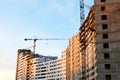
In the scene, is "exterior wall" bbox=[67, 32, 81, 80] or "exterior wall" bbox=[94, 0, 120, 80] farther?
"exterior wall" bbox=[67, 32, 81, 80]

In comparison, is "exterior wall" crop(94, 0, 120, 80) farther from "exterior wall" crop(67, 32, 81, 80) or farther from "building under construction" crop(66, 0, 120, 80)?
"exterior wall" crop(67, 32, 81, 80)

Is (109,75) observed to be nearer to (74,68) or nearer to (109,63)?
(109,63)

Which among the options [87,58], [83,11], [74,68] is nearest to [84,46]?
[87,58]

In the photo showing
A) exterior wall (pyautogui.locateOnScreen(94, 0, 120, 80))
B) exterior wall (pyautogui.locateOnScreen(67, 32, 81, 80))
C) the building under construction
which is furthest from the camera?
exterior wall (pyautogui.locateOnScreen(67, 32, 81, 80))

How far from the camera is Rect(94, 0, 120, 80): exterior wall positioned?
91688 mm

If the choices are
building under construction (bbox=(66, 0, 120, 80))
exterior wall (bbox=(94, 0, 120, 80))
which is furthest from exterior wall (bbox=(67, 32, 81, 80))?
exterior wall (bbox=(94, 0, 120, 80))

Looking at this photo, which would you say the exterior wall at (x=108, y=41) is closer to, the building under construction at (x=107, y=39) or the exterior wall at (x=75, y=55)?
the building under construction at (x=107, y=39)

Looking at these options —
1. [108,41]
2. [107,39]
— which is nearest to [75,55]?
[107,39]

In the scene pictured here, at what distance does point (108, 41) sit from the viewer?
3738 inches

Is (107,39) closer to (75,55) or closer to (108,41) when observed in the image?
(108,41)

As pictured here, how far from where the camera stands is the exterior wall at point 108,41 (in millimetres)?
91688

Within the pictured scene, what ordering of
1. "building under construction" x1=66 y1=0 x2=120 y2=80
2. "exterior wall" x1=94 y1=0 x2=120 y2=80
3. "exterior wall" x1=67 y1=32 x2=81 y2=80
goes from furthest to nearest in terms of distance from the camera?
"exterior wall" x1=67 y1=32 x2=81 y2=80 → "building under construction" x1=66 y1=0 x2=120 y2=80 → "exterior wall" x1=94 y1=0 x2=120 y2=80

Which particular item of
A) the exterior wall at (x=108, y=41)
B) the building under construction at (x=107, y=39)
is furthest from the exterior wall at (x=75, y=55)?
the exterior wall at (x=108, y=41)

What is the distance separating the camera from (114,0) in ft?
327
